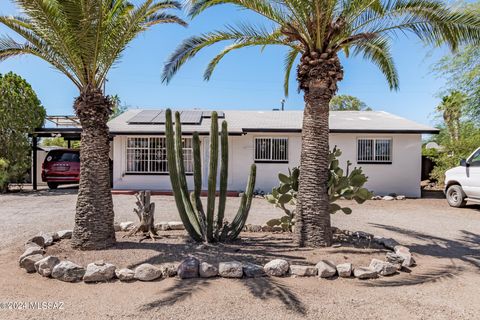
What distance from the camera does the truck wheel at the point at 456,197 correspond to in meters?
10.6

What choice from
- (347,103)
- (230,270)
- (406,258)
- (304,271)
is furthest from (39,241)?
(347,103)

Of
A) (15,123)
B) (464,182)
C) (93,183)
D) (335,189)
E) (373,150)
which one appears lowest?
(464,182)

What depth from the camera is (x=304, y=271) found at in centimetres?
444

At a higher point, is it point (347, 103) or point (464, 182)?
point (347, 103)

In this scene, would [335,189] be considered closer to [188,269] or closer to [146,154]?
[188,269]

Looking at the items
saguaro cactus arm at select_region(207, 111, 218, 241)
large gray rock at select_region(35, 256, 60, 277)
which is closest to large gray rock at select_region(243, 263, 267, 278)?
saguaro cactus arm at select_region(207, 111, 218, 241)

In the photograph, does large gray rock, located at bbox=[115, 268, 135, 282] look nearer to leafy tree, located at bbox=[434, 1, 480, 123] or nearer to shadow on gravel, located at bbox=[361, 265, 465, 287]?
shadow on gravel, located at bbox=[361, 265, 465, 287]

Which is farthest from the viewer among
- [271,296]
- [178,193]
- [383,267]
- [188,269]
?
[178,193]

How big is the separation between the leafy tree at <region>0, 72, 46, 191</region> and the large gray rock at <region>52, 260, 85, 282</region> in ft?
38.2

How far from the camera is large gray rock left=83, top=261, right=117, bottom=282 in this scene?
4.20 metres

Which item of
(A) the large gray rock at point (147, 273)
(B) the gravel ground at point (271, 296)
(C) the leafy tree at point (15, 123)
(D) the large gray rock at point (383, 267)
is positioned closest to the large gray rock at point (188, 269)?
(B) the gravel ground at point (271, 296)

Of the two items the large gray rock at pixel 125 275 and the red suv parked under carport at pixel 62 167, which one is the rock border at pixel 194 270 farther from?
the red suv parked under carport at pixel 62 167

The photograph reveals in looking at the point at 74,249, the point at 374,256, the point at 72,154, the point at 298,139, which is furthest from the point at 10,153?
the point at 374,256

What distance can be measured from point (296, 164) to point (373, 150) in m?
3.45
